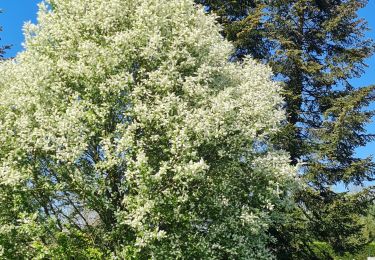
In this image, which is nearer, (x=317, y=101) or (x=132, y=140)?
(x=132, y=140)

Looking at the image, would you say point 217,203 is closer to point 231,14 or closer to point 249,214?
point 249,214

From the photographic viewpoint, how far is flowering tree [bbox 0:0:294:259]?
14.7 meters

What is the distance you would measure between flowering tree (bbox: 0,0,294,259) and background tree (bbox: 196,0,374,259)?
9.07m

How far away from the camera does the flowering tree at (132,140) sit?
14672 mm

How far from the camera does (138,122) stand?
54.1ft

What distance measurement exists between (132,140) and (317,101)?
17.4 metres

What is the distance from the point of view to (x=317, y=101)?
2888 centimetres

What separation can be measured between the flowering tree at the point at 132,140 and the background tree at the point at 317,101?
907 cm

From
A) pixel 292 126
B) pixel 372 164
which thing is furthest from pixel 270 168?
pixel 372 164

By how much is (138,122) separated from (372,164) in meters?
16.2

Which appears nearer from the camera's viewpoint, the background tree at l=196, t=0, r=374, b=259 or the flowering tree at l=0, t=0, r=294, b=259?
the flowering tree at l=0, t=0, r=294, b=259

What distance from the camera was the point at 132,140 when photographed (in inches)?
583

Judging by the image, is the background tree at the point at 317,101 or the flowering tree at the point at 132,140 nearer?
the flowering tree at the point at 132,140

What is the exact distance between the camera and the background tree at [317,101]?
26.1m
